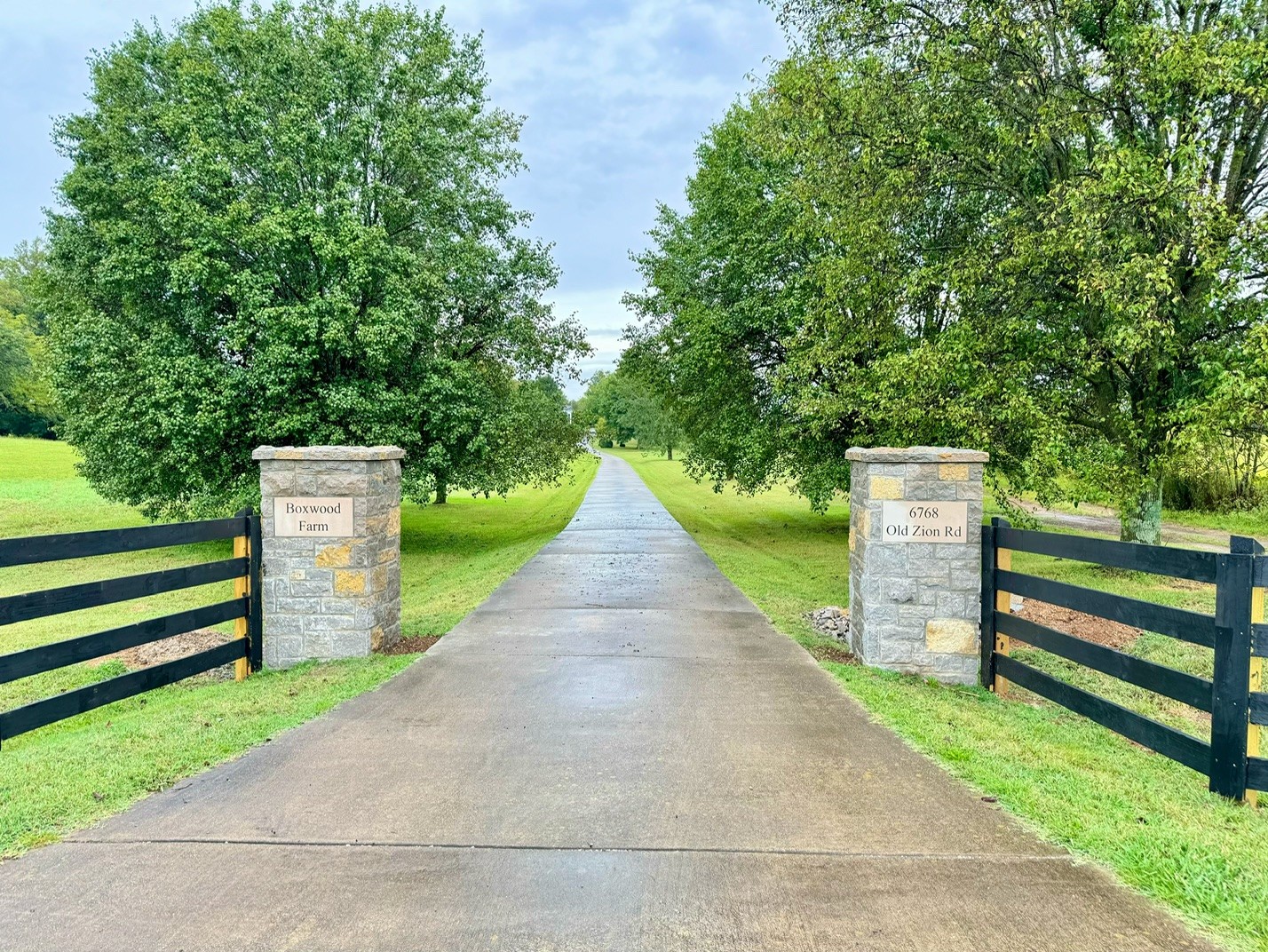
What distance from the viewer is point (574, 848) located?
9.97ft

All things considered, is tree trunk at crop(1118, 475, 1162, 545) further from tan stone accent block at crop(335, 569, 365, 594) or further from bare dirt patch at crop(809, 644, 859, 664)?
tan stone accent block at crop(335, 569, 365, 594)

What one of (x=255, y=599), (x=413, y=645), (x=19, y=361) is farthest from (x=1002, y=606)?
(x=19, y=361)

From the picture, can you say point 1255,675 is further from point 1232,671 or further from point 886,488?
point 886,488

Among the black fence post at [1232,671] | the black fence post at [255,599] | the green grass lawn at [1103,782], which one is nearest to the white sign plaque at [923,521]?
the green grass lawn at [1103,782]

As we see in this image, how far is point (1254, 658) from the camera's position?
3436 mm

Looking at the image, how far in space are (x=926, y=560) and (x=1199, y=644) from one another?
2290 mm

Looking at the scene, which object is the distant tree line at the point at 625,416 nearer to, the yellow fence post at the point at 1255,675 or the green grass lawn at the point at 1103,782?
the green grass lawn at the point at 1103,782

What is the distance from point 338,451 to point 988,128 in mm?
10310

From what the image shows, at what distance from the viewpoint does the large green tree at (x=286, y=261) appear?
12.4m

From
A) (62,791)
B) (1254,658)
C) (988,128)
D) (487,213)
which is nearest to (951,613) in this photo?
(1254,658)

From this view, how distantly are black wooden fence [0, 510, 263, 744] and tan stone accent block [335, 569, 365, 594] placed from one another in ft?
2.23

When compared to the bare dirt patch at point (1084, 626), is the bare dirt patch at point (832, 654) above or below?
above

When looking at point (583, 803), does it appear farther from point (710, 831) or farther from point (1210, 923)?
point (1210, 923)

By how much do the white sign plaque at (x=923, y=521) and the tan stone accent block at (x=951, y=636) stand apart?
0.69 meters
